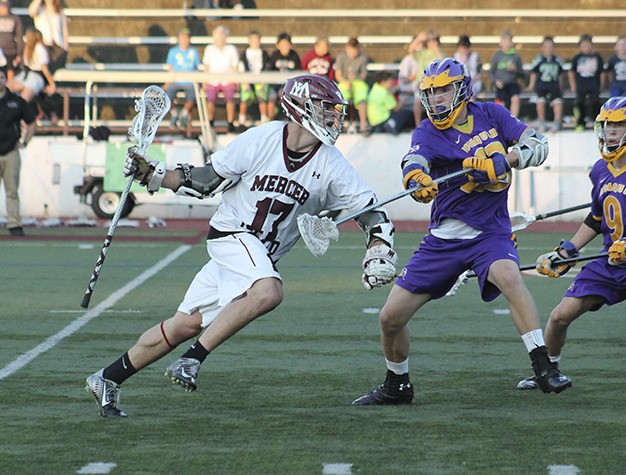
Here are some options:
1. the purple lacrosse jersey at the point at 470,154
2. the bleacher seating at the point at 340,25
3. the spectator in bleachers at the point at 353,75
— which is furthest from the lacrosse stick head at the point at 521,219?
the bleacher seating at the point at 340,25

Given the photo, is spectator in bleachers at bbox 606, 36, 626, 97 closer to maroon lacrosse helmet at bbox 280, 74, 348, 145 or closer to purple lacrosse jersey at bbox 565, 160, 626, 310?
purple lacrosse jersey at bbox 565, 160, 626, 310

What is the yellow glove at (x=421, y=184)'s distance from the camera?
6324 millimetres

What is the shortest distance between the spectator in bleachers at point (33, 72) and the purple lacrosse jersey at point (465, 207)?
44.5 feet

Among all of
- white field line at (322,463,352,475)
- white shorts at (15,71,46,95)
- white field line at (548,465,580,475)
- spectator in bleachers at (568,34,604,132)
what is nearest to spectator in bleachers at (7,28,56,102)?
white shorts at (15,71,46,95)

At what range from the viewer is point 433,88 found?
6.68 metres

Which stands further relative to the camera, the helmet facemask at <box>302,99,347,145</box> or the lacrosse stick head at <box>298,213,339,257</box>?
the helmet facemask at <box>302,99,347,145</box>

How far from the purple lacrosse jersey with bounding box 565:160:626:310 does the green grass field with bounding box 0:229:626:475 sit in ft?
1.79

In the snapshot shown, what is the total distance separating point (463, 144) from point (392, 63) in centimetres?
1621

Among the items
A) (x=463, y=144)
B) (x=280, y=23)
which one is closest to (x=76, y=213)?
(x=280, y=23)

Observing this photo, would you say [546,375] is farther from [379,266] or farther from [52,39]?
[52,39]

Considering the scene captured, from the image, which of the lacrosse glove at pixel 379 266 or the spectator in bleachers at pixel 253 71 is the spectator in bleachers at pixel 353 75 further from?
the lacrosse glove at pixel 379 266

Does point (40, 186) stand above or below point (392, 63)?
below

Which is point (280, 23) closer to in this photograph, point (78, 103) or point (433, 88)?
point (78, 103)

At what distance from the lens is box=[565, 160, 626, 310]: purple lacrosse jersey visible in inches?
273
